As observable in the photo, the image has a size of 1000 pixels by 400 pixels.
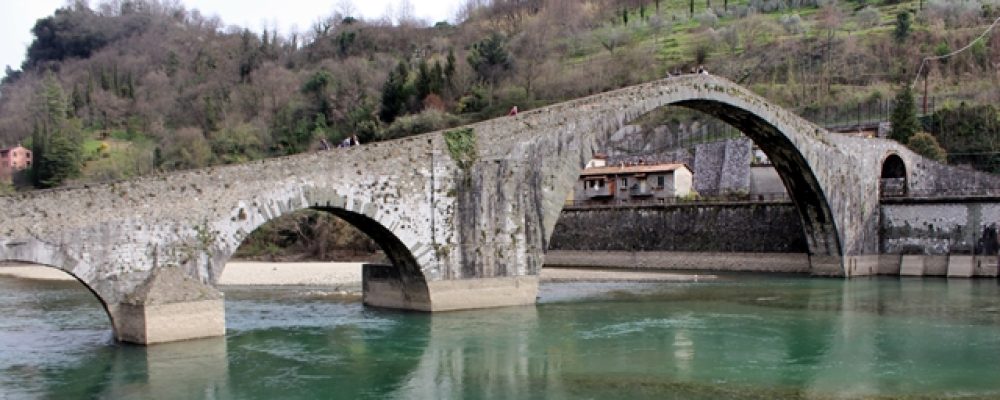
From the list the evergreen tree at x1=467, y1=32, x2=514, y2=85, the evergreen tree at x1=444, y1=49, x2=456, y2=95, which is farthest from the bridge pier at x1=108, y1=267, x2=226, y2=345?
the evergreen tree at x1=467, y1=32, x2=514, y2=85

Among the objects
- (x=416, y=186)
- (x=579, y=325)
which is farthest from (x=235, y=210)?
(x=579, y=325)

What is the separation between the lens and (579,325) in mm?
24844

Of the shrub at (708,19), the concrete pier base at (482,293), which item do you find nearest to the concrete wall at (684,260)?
the concrete pier base at (482,293)

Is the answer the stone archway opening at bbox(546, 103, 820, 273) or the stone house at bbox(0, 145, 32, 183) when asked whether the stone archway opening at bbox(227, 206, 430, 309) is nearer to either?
the stone archway opening at bbox(546, 103, 820, 273)

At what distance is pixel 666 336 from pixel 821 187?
20543 mm

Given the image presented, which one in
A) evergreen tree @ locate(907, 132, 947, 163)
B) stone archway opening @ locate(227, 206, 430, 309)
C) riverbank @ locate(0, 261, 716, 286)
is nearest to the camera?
stone archway opening @ locate(227, 206, 430, 309)

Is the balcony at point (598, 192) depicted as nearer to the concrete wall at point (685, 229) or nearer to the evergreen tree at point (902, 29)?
the concrete wall at point (685, 229)

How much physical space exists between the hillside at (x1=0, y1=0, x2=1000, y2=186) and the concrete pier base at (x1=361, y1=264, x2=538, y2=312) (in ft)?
120

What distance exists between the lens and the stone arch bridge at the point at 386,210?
20.1 metres

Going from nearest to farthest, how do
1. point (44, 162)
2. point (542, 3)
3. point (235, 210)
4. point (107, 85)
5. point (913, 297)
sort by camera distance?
point (235, 210), point (913, 297), point (44, 162), point (107, 85), point (542, 3)

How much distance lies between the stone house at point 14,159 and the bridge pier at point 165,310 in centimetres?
6886

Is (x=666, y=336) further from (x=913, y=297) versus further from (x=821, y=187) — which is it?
(x=821, y=187)

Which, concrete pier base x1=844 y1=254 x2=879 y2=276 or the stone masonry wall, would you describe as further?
concrete pier base x1=844 y1=254 x2=879 y2=276

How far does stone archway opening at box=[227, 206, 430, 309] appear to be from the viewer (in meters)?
26.5
